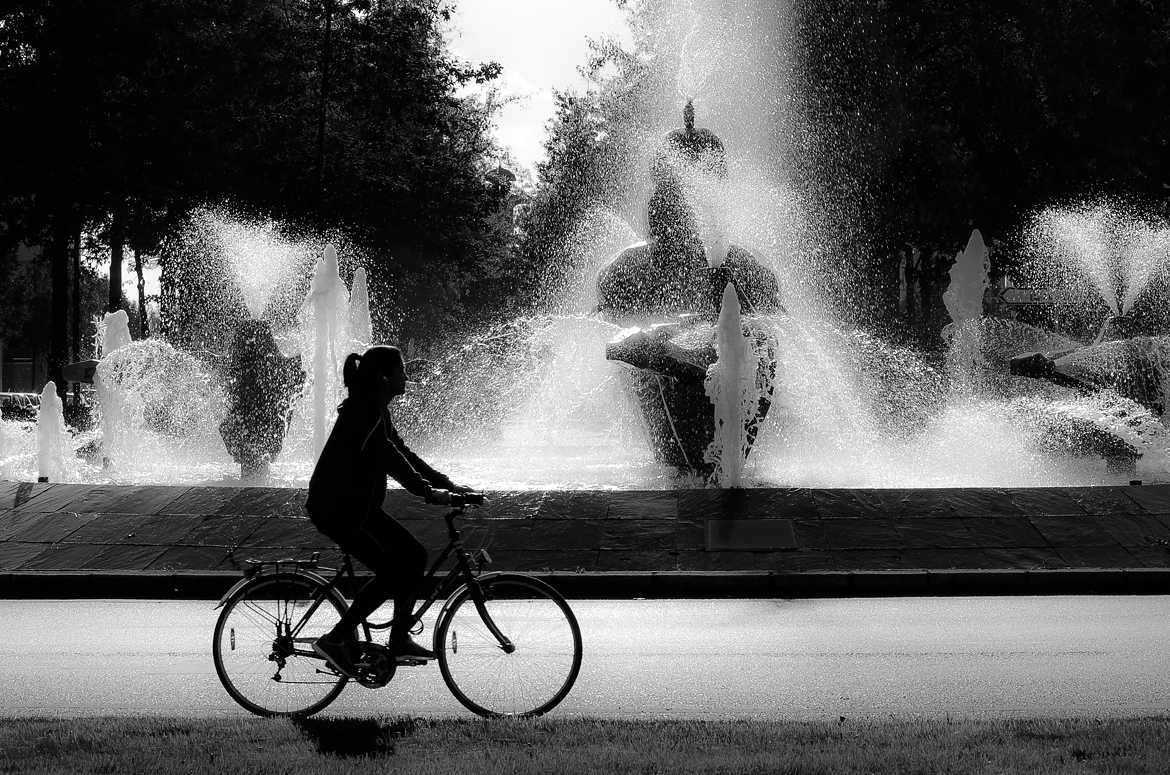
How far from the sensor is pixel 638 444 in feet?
66.3

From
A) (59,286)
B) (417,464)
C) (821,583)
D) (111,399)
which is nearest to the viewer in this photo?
(417,464)

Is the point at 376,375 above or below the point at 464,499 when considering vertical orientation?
above

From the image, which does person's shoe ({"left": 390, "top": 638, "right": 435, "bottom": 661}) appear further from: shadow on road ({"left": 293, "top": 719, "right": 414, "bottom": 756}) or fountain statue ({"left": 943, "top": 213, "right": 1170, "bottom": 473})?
fountain statue ({"left": 943, "top": 213, "right": 1170, "bottom": 473})

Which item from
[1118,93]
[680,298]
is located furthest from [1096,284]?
[680,298]

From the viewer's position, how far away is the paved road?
24.1ft

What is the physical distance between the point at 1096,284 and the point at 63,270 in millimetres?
24769

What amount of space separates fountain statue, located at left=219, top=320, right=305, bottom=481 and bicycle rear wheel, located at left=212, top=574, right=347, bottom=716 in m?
11.8

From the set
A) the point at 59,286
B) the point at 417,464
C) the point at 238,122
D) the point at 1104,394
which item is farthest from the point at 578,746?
the point at 59,286

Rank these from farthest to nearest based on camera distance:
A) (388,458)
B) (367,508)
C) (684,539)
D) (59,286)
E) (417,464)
→ (59,286)
(684,539)
(417,464)
(388,458)
(367,508)

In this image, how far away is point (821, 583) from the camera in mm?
11922

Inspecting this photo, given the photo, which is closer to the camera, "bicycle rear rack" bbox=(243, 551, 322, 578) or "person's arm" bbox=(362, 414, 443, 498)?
"person's arm" bbox=(362, 414, 443, 498)

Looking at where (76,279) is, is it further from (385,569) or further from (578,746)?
(578,746)

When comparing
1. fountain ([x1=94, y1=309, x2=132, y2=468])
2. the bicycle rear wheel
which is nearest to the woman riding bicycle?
the bicycle rear wheel

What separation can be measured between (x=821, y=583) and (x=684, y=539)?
1.39 meters
